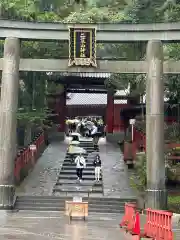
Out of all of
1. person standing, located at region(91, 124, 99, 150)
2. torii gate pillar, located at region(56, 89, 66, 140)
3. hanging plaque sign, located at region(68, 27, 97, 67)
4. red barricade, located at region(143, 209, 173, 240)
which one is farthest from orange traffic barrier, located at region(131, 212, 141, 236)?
torii gate pillar, located at region(56, 89, 66, 140)

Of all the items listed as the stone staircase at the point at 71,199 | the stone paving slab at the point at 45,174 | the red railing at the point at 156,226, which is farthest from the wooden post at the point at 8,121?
the red railing at the point at 156,226

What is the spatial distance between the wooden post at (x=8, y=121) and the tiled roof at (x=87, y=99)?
2026cm

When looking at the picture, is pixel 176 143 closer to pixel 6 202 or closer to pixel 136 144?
pixel 136 144

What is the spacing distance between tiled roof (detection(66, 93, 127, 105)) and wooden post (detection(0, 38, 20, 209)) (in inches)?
797

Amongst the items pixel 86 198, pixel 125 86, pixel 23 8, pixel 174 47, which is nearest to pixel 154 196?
pixel 86 198

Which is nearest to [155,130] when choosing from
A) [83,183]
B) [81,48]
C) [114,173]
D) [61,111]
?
[81,48]

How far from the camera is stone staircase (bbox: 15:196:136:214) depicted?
17688mm

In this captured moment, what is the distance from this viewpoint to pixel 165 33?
1792 cm

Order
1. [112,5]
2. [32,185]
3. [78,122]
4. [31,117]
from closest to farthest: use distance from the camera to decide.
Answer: [32,185] < [31,117] < [112,5] < [78,122]

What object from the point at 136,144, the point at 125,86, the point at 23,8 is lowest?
the point at 136,144

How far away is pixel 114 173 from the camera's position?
23.1m

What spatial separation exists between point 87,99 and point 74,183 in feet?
57.3

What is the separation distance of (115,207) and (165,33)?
22.0ft

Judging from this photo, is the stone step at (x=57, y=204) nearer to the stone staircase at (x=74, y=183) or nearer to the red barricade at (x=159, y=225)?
the stone staircase at (x=74, y=183)
